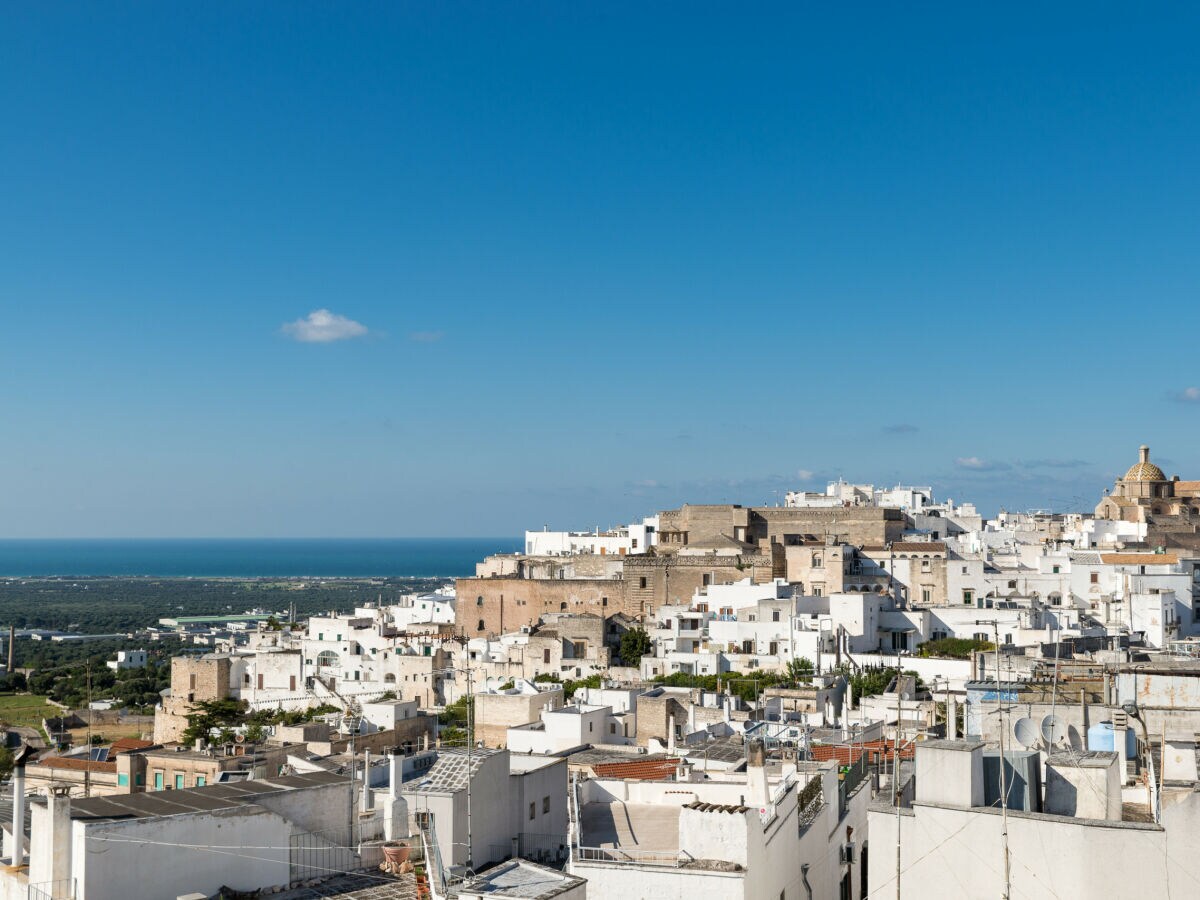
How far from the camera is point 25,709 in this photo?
188ft

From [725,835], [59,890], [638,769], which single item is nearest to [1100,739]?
[725,835]

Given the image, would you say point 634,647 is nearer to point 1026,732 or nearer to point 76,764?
point 76,764

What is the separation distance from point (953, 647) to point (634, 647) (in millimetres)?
9605

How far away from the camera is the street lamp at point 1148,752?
8.74 m

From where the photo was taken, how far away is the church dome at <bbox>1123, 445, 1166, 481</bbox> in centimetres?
5519

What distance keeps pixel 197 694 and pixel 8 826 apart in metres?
33.3

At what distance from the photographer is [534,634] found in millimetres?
42750

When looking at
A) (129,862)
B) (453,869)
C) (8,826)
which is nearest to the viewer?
(129,862)

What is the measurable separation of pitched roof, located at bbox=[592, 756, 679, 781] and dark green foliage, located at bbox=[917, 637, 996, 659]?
19969mm

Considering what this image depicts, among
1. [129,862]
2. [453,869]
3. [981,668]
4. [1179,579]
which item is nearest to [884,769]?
[453,869]

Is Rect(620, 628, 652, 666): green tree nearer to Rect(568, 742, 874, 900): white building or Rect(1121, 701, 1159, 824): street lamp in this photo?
Rect(568, 742, 874, 900): white building

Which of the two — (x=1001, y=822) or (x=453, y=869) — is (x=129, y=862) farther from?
(x=1001, y=822)

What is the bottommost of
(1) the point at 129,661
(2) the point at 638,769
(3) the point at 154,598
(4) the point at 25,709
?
(4) the point at 25,709

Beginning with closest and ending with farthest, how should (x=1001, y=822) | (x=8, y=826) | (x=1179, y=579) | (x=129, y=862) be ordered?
(x=1001, y=822) < (x=129, y=862) < (x=8, y=826) < (x=1179, y=579)
